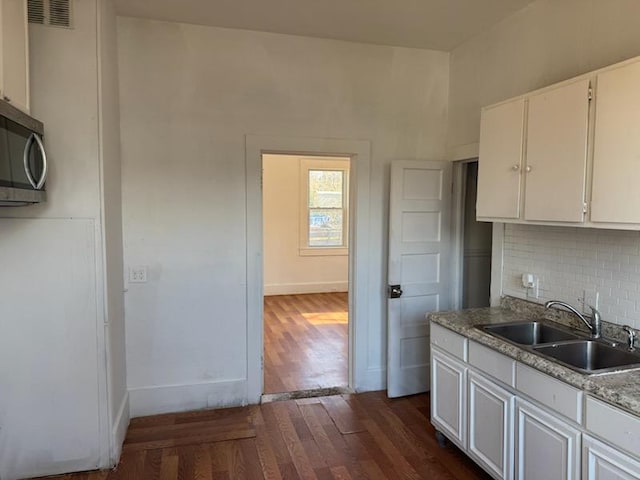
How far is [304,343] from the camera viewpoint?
17.3 ft

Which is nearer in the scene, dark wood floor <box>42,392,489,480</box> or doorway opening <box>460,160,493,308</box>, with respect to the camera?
dark wood floor <box>42,392,489,480</box>

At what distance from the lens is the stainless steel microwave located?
1888 millimetres

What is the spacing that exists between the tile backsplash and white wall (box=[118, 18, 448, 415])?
5.22ft

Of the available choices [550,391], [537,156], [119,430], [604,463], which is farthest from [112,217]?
[604,463]

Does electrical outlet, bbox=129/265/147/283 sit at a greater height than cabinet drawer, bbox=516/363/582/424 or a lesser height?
greater

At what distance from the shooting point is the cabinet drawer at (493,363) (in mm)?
2205

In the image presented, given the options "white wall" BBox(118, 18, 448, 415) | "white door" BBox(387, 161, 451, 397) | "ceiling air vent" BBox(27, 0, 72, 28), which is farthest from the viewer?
"white door" BBox(387, 161, 451, 397)

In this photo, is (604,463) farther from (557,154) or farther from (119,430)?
(119,430)

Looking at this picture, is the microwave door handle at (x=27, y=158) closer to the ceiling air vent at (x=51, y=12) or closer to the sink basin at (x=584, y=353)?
the ceiling air vent at (x=51, y=12)

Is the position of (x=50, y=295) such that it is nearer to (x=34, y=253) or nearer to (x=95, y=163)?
(x=34, y=253)

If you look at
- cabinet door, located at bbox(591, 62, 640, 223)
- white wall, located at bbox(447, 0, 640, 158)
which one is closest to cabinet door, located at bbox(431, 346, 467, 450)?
cabinet door, located at bbox(591, 62, 640, 223)

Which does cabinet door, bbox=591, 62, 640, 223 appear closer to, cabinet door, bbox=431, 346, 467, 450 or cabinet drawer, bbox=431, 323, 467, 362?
cabinet drawer, bbox=431, 323, 467, 362

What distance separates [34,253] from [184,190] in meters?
1.12

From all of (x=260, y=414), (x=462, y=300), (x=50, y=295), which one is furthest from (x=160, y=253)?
(x=462, y=300)
